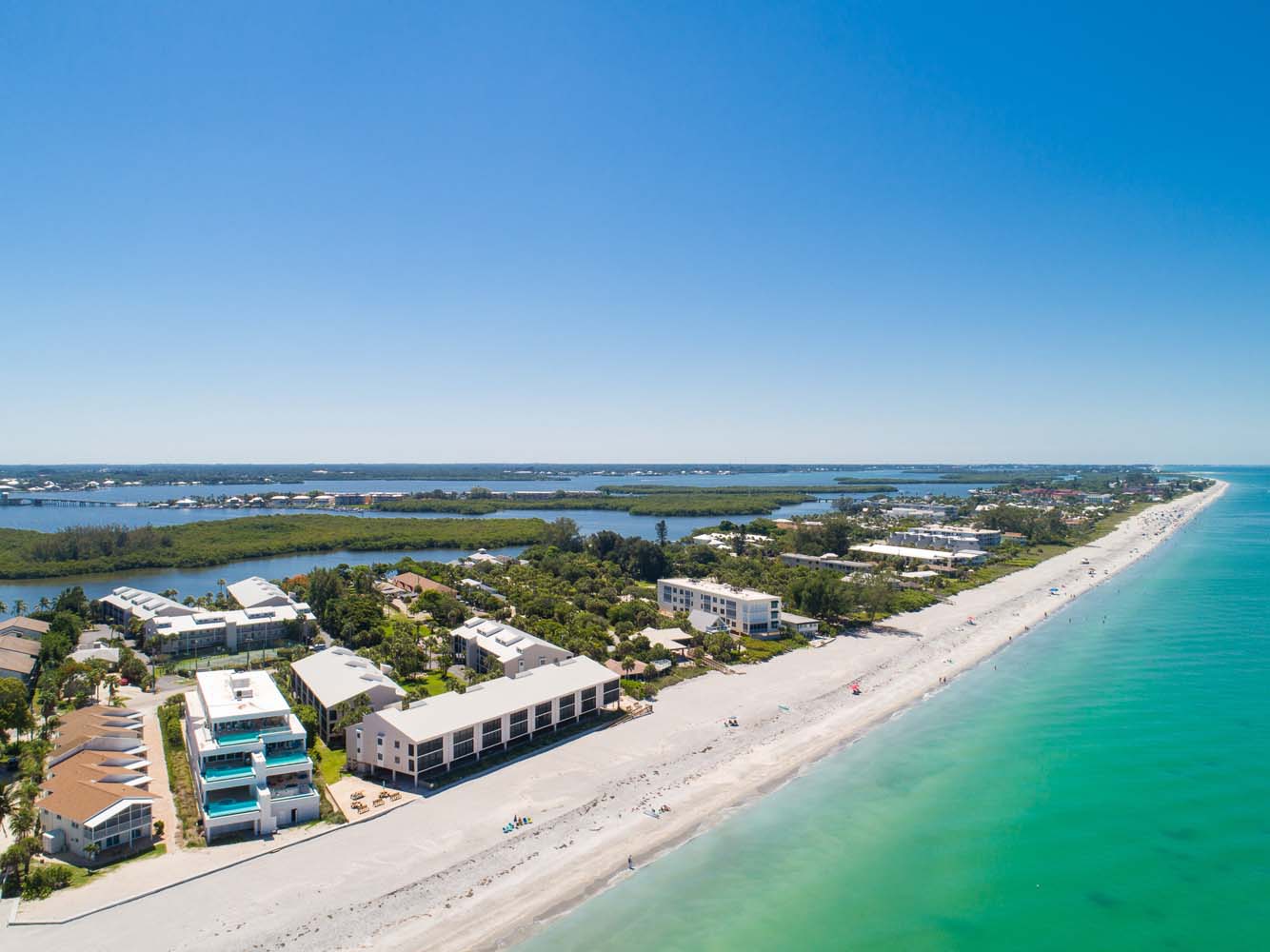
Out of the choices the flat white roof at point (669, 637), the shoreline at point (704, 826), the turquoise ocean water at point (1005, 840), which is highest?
the flat white roof at point (669, 637)

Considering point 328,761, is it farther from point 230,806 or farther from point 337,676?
point 230,806

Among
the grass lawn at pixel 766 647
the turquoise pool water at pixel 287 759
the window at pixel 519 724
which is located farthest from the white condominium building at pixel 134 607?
the grass lawn at pixel 766 647

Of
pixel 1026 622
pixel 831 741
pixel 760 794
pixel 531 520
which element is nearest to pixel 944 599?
pixel 1026 622

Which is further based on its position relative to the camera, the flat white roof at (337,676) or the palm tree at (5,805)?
the flat white roof at (337,676)

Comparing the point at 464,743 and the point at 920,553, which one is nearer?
the point at 464,743

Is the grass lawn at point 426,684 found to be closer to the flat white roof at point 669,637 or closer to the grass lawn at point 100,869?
the flat white roof at point 669,637

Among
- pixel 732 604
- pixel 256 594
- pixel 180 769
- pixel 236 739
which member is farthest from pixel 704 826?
pixel 256 594
